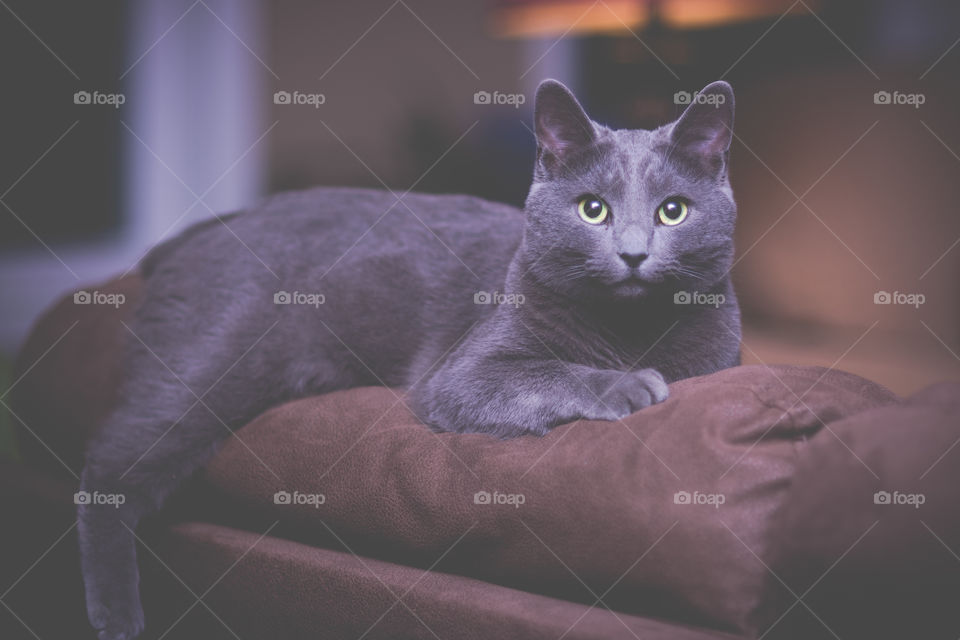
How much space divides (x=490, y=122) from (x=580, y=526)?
274cm

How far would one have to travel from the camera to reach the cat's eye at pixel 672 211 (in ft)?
4.11

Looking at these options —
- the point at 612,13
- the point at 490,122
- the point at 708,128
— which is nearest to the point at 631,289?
the point at 708,128

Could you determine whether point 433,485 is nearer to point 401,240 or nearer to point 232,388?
point 232,388

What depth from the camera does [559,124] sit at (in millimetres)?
1324

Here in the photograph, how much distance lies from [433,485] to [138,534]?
61cm

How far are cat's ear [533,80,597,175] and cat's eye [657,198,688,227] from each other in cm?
Result: 16

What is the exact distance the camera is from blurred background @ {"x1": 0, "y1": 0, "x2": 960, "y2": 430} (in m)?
2.82

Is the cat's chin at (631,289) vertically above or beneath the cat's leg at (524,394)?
above

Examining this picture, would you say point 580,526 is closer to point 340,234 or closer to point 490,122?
point 340,234

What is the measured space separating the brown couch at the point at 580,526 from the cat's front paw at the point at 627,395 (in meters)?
0.03

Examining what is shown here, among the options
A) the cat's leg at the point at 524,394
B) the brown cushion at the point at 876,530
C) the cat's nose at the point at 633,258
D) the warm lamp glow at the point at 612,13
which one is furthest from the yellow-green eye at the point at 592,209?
the warm lamp glow at the point at 612,13

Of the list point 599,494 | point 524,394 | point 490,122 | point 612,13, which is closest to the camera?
point 599,494

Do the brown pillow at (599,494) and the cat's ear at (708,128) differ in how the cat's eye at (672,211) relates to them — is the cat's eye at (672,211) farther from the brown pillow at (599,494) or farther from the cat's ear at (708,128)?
the brown pillow at (599,494)

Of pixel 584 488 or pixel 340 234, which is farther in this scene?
pixel 340 234
